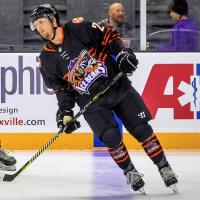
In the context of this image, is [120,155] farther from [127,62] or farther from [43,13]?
[43,13]

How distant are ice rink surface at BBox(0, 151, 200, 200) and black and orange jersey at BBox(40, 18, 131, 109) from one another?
0.52 m

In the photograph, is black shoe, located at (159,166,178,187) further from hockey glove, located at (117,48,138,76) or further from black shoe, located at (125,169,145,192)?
hockey glove, located at (117,48,138,76)

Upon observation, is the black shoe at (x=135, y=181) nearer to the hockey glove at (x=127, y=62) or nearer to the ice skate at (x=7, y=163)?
the hockey glove at (x=127, y=62)

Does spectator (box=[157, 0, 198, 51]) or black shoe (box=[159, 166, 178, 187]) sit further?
spectator (box=[157, 0, 198, 51])

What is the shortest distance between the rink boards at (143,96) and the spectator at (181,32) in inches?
2.8

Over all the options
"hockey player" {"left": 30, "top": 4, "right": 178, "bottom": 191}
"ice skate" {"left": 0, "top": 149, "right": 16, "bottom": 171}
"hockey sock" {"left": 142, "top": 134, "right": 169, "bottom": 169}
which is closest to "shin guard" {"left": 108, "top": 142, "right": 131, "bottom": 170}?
"hockey player" {"left": 30, "top": 4, "right": 178, "bottom": 191}

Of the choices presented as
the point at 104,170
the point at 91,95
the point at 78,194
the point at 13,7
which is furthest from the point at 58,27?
the point at 13,7

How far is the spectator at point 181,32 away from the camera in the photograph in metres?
5.63

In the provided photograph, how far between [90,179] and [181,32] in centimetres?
194

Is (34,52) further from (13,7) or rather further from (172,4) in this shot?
(172,4)

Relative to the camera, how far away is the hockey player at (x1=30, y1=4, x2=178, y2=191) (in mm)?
3643

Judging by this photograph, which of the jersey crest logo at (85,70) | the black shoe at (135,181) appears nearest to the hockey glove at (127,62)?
the jersey crest logo at (85,70)

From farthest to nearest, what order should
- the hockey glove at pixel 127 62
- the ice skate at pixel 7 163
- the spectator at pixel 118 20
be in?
the spectator at pixel 118 20 < the ice skate at pixel 7 163 < the hockey glove at pixel 127 62

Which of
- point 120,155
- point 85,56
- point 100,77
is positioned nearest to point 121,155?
point 120,155
